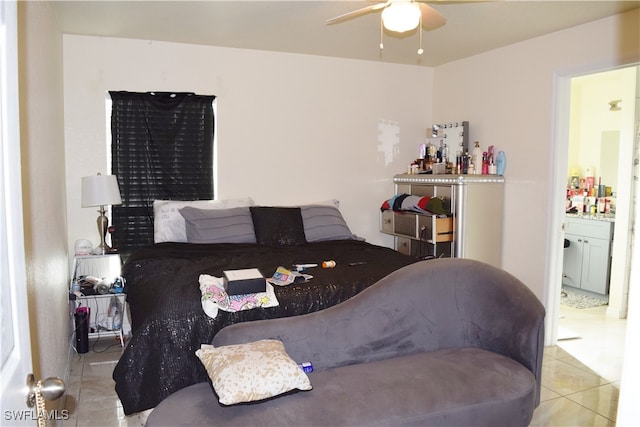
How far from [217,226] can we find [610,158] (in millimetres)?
4560

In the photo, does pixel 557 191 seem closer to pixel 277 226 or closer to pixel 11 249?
pixel 277 226

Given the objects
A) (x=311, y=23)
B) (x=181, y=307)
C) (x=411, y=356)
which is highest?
(x=311, y=23)

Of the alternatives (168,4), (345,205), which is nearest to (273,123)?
(345,205)

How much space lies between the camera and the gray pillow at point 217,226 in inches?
146

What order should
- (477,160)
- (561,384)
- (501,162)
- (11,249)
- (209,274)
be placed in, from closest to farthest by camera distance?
(11,249) < (209,274) < (561,384) < (501,162) < (477,160)

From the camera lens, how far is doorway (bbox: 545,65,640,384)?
370 centimetres

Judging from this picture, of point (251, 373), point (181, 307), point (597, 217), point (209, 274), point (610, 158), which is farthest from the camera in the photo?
point (610, 158)

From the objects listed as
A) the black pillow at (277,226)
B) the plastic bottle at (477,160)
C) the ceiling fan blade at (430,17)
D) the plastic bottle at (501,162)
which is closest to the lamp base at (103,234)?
the black pillow at (277,226)

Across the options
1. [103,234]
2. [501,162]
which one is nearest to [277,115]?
[103,234]

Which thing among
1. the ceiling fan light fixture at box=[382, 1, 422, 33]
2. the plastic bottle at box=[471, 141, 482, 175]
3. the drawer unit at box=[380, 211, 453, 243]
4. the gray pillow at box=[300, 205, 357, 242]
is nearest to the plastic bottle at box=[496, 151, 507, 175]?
the plastic bottle at box=[471, 141, 482, 175]

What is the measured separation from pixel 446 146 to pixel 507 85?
0.87m

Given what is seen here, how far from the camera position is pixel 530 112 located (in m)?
3.87

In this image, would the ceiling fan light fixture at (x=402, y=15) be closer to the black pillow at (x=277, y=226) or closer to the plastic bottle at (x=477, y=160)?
the black pillow at (x=277, y=226)

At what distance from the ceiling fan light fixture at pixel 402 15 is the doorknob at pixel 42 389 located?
214cm
